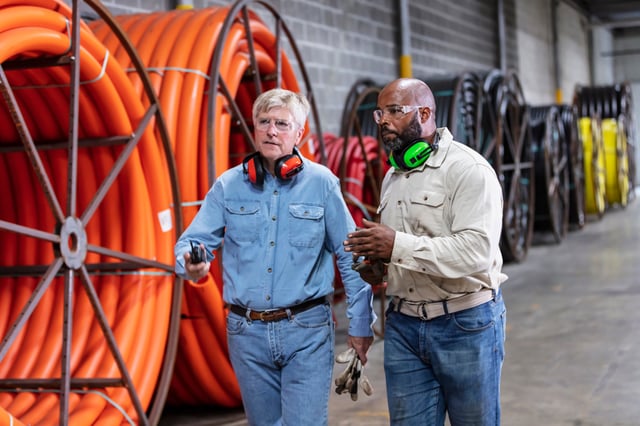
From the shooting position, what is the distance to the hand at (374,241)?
2.65 metres

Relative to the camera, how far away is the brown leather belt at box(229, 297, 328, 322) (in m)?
2.95

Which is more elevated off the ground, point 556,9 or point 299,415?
point 556,9

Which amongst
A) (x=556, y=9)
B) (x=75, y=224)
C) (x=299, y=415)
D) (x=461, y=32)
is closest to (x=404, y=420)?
(x=299, y=415)

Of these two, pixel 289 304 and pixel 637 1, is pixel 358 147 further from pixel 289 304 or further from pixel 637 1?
pixel 637 1

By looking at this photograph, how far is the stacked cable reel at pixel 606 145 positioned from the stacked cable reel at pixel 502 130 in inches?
159

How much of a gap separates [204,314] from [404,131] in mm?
2460

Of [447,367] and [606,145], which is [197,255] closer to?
[447,367]

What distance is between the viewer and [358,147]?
8000 mm

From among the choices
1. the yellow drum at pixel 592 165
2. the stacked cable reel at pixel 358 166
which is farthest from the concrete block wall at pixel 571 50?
the stacked cable reel at pixel 358 166

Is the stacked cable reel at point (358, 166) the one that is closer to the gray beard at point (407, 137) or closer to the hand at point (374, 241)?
the gray beard at point (407, 137)

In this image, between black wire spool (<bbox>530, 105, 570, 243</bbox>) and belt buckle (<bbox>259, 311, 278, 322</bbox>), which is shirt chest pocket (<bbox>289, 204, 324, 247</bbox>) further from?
black wire spool (<bbox>530, 105, 570, 243</bbox>)

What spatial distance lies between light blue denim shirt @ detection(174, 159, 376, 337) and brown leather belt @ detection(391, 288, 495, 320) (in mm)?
194

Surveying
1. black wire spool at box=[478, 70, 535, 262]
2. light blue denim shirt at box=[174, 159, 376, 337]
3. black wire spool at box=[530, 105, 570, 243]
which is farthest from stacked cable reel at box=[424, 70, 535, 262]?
light blue denim shirt at box=[174, 159, 376, 337]

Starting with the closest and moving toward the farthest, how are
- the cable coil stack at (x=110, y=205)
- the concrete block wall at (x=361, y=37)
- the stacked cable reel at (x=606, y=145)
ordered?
the cable coil stack at (x=110, y=205)
the concrete block wall at (x=361, y=37)
the stacked cable reel at (x=606, y=145)
